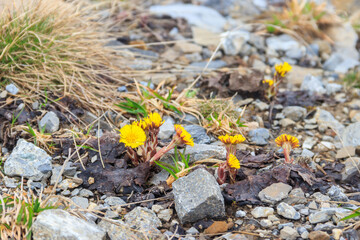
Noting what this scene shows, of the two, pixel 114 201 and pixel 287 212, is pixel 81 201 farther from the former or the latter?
pixel 287 212

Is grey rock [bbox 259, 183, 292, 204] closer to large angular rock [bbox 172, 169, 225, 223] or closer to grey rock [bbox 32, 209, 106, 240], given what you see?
large angular rock [bbox 172, 169, 225, 223]

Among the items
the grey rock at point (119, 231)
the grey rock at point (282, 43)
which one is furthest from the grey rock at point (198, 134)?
the grey rock at point (282, 43)

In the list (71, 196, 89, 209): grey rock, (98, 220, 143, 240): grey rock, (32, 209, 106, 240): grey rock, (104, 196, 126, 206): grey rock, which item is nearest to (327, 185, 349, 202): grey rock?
(98, 220, 143, 240): grey rock

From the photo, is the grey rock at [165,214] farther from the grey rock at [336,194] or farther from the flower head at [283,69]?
the flower head at [283,69]

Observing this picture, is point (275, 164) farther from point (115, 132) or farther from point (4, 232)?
point (4, 232)

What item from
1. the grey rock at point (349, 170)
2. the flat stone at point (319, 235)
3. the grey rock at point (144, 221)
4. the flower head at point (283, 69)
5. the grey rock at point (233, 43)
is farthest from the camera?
the grey rock at point (233, 43)

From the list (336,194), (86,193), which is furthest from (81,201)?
(336,194)
